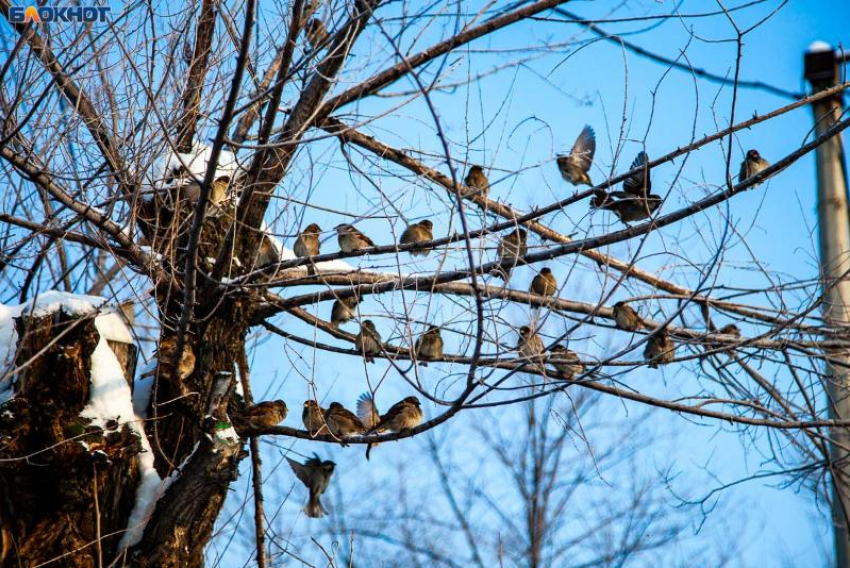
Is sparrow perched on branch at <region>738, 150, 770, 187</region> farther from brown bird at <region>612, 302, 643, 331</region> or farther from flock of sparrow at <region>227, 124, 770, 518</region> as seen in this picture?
brown bird at <region>612, 302, 643, 331</region>

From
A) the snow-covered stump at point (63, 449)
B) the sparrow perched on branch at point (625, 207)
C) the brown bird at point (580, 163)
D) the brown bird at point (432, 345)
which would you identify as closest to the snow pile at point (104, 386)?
the snow-covered stump at point (63, 449)

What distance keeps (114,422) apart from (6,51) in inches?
80.7

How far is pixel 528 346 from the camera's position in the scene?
4801 millimetres

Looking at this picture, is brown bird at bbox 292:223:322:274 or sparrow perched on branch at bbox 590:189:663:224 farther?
brown bird at bbox 292:223:322:274

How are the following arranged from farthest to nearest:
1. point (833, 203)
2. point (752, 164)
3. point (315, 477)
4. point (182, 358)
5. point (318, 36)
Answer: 1. point (833, 203)
2. point (752, 164)
3. point (315, 477)
4. point (318, 36)
5. point (182, 358)

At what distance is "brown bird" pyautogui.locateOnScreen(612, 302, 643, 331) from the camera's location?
20.3ft

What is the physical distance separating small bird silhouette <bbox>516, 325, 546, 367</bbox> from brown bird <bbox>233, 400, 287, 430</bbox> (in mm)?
1608

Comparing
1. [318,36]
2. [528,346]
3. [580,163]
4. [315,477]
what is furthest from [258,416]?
[580,163]

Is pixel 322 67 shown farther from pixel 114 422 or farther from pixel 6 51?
pixel 114 422

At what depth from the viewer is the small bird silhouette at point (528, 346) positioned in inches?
160

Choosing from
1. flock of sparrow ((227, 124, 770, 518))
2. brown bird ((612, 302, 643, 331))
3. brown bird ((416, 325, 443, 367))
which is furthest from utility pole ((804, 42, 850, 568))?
brown bird ((416, 325, 443, 367))

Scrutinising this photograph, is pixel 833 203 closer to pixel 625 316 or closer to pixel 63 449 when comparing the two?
pixel 625 316

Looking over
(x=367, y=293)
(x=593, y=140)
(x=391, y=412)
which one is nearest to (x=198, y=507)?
(x=367, y=293)

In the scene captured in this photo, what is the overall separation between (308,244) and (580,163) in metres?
2.02
